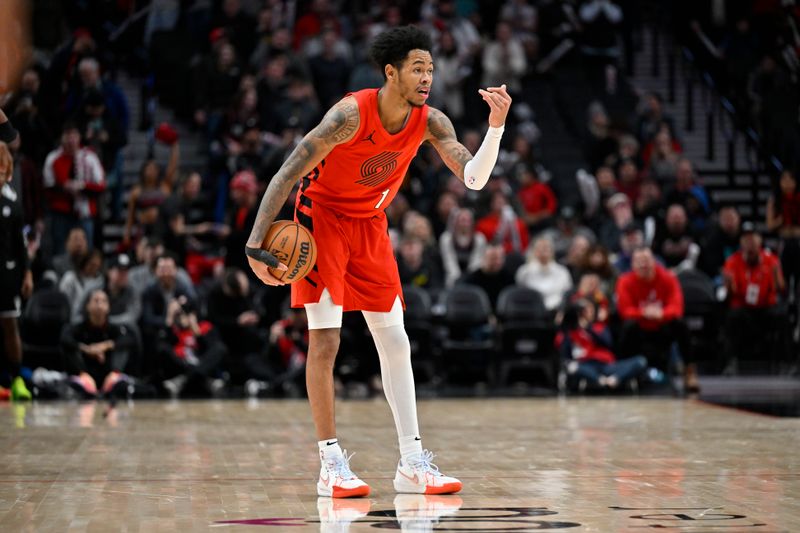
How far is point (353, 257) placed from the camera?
5945mm

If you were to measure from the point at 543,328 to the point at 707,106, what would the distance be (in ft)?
18.7

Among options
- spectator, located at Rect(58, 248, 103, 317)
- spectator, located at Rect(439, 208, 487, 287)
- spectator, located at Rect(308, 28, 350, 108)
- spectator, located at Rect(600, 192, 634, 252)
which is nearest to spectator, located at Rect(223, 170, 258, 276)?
spectator, located at Rect(58, 248, 103, 317)

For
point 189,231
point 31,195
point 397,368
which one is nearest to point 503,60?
point 189,231

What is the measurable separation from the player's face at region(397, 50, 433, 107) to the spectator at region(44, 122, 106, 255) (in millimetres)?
9049

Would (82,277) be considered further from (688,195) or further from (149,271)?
(688,195)

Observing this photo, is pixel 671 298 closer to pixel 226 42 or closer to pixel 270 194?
pixel 226 42

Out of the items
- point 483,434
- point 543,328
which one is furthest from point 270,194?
point 543,328

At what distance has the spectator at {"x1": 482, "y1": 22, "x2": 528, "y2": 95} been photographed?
17484 millimetres

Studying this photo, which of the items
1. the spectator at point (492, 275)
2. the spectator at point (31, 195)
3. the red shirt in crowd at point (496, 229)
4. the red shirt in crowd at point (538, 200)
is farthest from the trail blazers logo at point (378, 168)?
the red shirt in crowd at point (538, 200)

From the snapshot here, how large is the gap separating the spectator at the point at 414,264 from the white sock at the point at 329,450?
7860 millimetres

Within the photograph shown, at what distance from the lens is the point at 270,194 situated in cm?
566

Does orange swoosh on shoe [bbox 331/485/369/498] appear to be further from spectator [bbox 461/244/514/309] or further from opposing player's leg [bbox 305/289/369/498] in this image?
spectator [bbox 461/244/514/309]

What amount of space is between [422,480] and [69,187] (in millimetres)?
9229

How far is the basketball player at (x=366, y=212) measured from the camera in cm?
566
